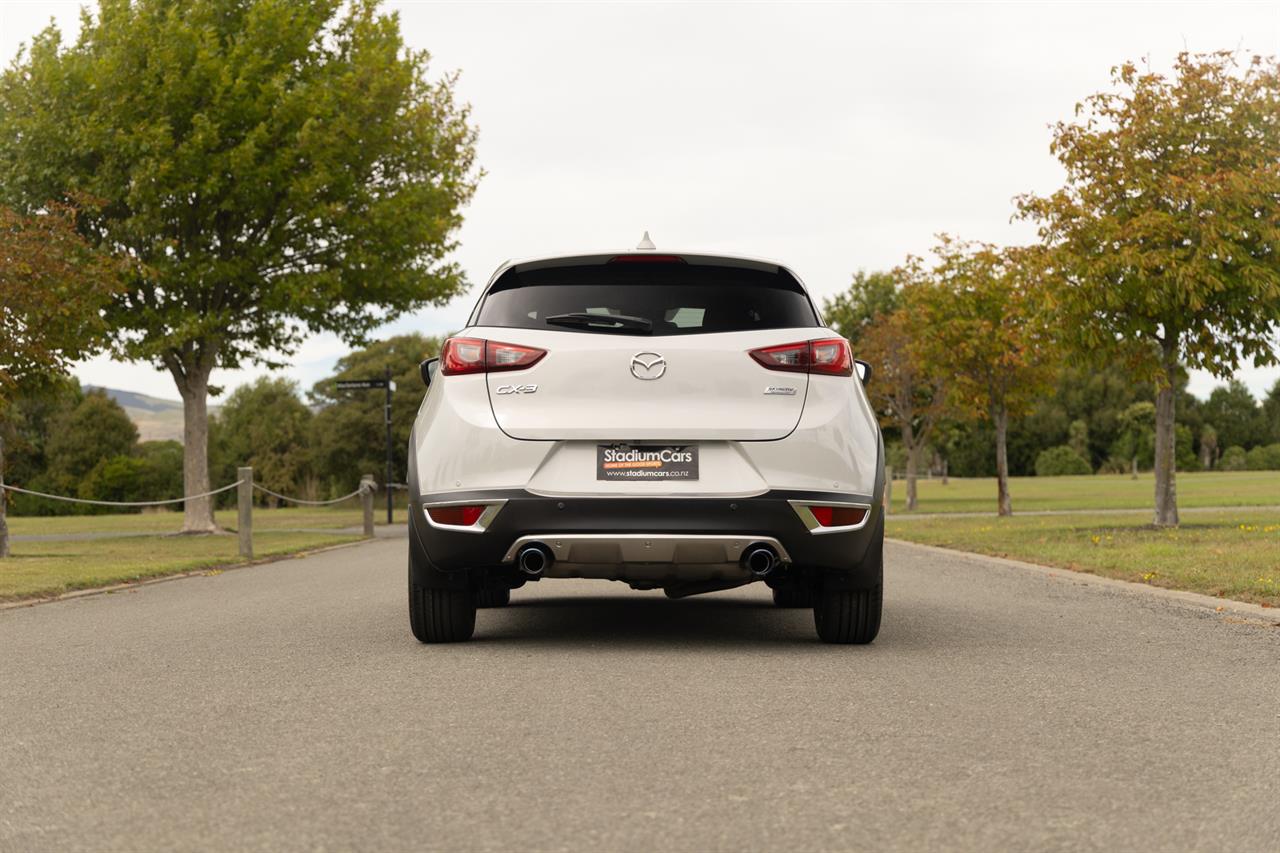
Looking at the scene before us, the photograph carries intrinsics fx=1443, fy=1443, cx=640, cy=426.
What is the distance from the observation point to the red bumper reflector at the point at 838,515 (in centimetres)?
684

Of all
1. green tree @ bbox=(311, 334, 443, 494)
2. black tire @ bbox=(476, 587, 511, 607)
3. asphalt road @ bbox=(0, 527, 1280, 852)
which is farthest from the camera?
green tree @ bbox=(311, 334, 443, 494)

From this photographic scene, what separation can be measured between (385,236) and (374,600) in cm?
1766

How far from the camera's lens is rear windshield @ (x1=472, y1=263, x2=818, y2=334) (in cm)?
704

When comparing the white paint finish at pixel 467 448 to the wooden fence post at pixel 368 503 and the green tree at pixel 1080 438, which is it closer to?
the wooden fence post at pixel 368 503

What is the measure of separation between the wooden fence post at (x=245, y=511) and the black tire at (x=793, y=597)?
9.01 m

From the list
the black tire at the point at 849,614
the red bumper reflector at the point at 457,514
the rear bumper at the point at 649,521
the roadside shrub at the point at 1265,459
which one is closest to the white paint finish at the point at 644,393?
the rear bumper at the point at 649,521

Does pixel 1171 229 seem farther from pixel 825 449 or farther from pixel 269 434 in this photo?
pixel 269 434

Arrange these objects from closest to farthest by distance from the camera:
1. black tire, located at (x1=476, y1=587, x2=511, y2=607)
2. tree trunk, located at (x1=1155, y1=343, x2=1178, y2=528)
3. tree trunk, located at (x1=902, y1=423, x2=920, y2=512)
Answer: black tire, located at (x1=476, y1=587, x2=511, y2=607) < tree trunk, located at (x1=1155, y1=343, x2=1178, y2=528) < tree trunk, located at (x1=902, y1=423, x2=920, y2=512)

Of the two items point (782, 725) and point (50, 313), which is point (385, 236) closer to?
point (50, 313)

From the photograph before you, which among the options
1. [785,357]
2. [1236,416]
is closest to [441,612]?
[785,357]

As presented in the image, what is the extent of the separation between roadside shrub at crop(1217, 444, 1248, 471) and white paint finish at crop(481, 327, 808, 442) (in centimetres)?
8728

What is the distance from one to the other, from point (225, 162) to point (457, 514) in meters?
19.7

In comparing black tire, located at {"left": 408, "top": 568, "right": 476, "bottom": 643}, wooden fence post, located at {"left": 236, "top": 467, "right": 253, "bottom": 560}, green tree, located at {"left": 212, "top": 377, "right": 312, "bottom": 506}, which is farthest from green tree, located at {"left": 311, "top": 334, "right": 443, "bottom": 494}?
black tire, located at {"left": 408, "top": 568, "right": 476, "bottom": 643}

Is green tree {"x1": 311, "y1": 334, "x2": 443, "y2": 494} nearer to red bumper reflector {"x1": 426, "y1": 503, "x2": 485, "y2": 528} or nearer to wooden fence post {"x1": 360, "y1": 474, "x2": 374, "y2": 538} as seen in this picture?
wooden fence post {"x1": 360, "y1": 474, "x2": 374, "y2": 538}
